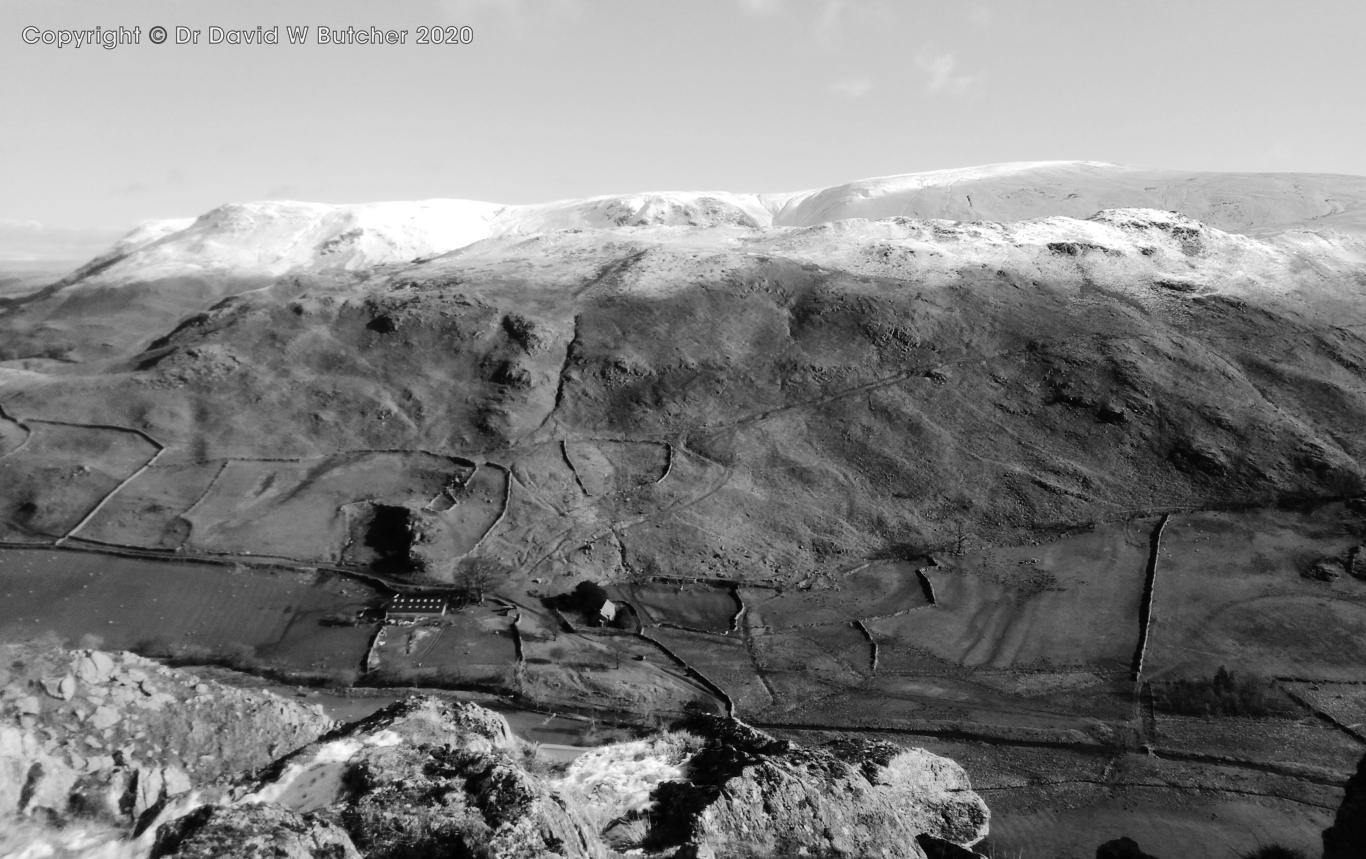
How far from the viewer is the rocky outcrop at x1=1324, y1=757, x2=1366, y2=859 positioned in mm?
16016

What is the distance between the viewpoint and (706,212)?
95.4m

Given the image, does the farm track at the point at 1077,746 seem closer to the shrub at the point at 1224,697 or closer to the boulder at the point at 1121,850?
the shrub at the point at 1224,697

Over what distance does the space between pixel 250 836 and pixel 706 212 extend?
90.5 meters

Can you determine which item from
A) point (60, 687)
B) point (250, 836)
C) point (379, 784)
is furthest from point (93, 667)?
point (250, 836)

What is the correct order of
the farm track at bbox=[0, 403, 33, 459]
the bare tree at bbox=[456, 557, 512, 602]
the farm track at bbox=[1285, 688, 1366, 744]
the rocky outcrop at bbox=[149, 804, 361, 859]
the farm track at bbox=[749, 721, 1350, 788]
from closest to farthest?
1. the rocky outcrop at bbox=[149, 804, 361, 859]
2. the farm track at bbox=[749, 721, 1350, 788]
3. the farm track at bbox=[1285, 688, 1366, 744]
4. the bare tree at bbox=[456, 557, 512, 602]
5. the farm track at bbox=[0, 403, 33, 459]

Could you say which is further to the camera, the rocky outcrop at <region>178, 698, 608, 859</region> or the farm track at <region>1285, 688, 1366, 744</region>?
the farm track at <region>1285, 688, 1366, 744</region>

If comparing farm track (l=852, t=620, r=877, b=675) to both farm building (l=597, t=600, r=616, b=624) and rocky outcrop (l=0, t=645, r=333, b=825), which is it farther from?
rocky outcrop (l=0, t=645, r=333, b=825)

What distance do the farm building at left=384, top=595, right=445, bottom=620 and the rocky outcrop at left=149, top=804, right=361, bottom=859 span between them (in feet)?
73.6

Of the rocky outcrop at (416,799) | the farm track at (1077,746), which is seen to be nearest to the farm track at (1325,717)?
the farm track at (1077,746)

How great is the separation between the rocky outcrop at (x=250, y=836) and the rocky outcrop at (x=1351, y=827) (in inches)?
666

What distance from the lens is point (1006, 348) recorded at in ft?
159

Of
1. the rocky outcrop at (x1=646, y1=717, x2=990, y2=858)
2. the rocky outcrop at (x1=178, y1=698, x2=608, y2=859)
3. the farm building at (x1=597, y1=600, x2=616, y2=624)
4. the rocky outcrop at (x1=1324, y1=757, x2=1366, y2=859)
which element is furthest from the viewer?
the farm building at (x1=597, y1=600, x2=616, y2=624)

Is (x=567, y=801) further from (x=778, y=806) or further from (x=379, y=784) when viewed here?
(x=778, y=806)

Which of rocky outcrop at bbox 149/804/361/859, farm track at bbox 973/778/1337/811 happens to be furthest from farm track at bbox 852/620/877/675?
rocky outcrop at bbox 149/804/361/859
